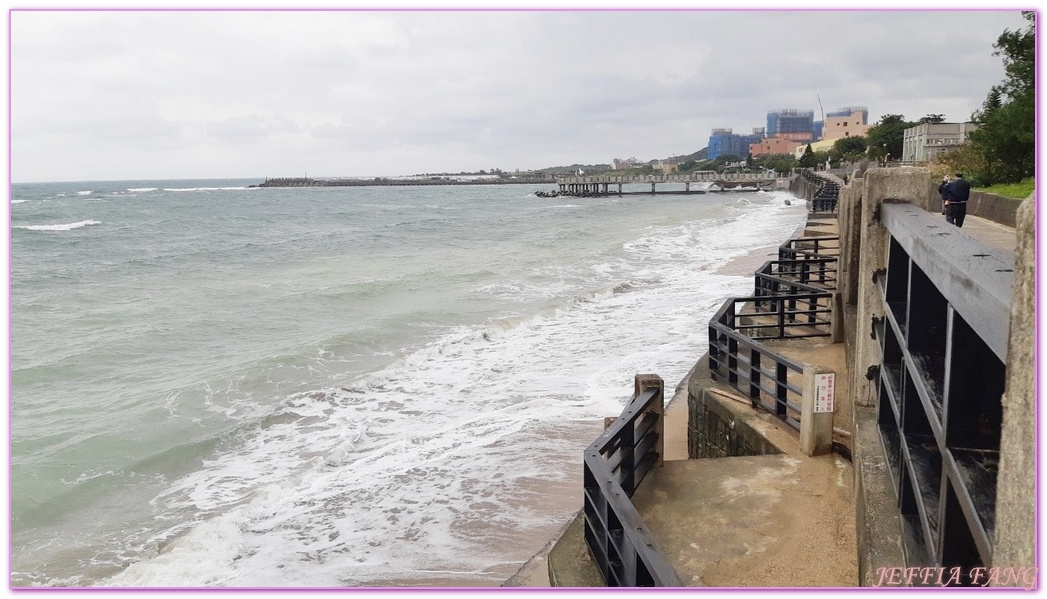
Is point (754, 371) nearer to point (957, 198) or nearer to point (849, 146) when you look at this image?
point (957, 198)

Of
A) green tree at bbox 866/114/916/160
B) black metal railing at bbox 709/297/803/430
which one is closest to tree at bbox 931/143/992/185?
black metal railing at bbox 709/297/803/430

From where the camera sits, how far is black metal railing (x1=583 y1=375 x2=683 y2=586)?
12.9 ft

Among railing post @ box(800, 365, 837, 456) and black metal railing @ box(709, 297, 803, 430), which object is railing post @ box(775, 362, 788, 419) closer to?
black metal railing @ box(709, 297, 803, 430)

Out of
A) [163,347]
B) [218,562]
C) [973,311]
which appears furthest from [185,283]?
[973,311]

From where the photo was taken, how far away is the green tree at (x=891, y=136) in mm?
89012

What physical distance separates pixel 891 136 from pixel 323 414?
311 feet

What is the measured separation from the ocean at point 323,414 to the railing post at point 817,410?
2.52 metres

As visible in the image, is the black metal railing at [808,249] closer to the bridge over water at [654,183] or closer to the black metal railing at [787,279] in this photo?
the black metal railing at [787,279]

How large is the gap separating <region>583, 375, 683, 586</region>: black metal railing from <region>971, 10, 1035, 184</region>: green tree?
62.1ft

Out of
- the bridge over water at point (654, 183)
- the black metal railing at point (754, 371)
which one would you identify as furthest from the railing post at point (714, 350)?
the bridge over water at point (654, 183)

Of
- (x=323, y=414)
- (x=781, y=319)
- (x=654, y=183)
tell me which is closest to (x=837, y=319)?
(x=781, y=319)

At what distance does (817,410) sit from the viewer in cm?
655

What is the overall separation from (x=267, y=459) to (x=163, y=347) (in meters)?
8.81

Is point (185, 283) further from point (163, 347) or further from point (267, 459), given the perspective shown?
point (267, 459)
